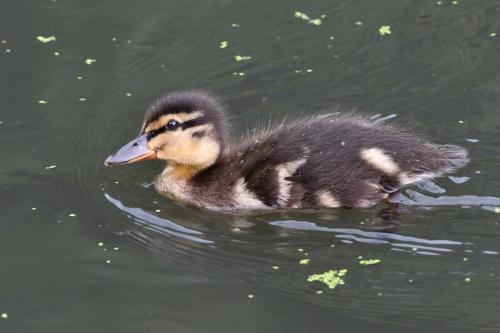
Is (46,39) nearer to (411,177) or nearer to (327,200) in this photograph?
(327,200)

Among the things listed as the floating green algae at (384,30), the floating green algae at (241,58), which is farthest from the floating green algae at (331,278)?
the floating green algae at (384,30)

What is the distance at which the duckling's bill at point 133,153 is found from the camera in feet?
15.8

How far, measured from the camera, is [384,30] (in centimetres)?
599

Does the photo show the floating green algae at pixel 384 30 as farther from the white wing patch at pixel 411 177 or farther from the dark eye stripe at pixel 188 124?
the dark eye stripe at pixel 188 124

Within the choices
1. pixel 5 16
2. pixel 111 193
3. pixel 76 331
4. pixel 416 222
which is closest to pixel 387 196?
pixel 416 222

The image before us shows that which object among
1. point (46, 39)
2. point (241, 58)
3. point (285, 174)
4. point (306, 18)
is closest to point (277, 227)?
point (285, 174)

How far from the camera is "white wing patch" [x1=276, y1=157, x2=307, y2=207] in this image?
463 cm

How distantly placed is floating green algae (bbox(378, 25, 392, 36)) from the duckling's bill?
1.70 meters

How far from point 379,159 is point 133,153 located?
106 centimetres

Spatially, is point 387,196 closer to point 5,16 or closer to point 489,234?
point 489,234

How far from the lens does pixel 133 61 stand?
5.87 meters

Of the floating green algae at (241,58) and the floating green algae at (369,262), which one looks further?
the floating green algae at (241,58)

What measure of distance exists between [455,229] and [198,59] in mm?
1977

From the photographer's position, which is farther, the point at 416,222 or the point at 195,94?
the point at 195,94
